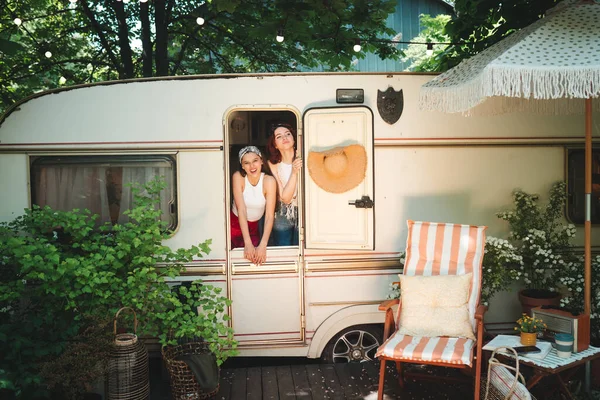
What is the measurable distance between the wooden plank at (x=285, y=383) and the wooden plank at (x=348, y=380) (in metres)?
0.41

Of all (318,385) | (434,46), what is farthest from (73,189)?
(434,46)

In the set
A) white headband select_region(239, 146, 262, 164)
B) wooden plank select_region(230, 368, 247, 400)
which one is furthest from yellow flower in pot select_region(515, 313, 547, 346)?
white headband select_region(239, 146, 262, 164)

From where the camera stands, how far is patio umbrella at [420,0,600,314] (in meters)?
3.22

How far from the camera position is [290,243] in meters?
4.76

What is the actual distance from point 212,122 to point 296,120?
2.46 ft

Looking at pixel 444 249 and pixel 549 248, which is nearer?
pixel 444 249

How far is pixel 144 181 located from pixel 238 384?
1934 millimetres

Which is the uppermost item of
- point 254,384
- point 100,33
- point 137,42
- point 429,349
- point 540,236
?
point 137,42

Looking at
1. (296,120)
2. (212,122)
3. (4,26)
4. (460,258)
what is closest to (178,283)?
(212,122)

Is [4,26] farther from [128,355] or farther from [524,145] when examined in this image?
[524,145]

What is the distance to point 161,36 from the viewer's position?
868 centimetres

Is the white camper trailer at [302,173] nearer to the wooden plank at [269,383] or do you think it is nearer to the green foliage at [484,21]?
the wooden plank at [269,383]

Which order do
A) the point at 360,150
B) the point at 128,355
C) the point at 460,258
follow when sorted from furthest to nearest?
the point at 360,150 → the point at 460,258 → the point at 128,355

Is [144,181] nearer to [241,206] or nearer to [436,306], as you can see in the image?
[241,206]
